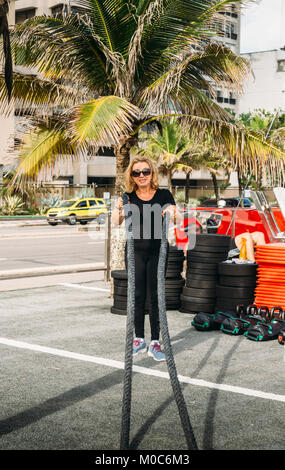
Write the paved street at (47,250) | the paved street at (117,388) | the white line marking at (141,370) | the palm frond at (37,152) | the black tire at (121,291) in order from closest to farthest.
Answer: the paved street at (117,388), the white line marking at (141,370), the black tire at (121,291), the palm frond at (37,152), the paved street at (47,250)

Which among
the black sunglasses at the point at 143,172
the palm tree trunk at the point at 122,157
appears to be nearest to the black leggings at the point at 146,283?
the black sunglasses at the point at 143,172

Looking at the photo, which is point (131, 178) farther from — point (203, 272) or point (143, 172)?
point (203, 272)

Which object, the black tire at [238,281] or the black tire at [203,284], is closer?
the black tire at [238,281]

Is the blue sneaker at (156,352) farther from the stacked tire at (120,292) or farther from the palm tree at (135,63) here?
the palm tree at (135,63)

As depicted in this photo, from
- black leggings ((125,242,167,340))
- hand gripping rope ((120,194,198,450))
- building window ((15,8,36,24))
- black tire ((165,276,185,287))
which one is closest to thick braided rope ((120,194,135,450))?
hand gripping rope ((120,194,198,450))

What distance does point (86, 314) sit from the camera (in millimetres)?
9086

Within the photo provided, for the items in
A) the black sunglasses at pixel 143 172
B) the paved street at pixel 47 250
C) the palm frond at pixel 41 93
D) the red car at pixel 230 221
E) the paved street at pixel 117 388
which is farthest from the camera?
the paved street at pixel 47 250

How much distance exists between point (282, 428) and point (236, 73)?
314 inches

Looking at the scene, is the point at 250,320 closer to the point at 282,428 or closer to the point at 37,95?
the point at 282,428

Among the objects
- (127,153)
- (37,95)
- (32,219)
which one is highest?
(37,95)

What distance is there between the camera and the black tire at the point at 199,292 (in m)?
8.66

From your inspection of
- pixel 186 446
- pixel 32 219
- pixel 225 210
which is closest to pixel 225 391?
pixel 186 446

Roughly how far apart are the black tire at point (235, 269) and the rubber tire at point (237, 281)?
57 mm

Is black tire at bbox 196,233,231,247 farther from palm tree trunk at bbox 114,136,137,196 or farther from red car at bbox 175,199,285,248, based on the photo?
red car at bbox 175,199,285,248
